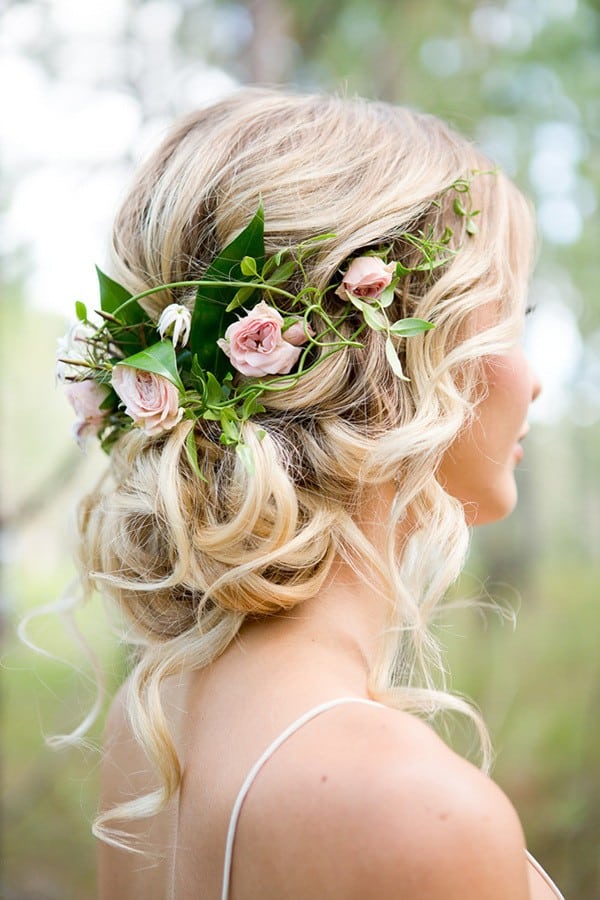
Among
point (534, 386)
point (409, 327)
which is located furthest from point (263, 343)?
point (534, 386)

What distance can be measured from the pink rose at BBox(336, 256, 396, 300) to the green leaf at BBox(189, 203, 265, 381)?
0.15 meters

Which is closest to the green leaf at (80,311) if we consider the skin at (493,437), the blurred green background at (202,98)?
the skin at (493,437)

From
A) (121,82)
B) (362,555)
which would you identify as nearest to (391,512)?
(362,555)

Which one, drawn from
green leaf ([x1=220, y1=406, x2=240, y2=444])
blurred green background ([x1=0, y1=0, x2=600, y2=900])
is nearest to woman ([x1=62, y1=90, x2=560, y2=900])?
green leaf ([x1=220, y1=406, x2=240, y2=444])

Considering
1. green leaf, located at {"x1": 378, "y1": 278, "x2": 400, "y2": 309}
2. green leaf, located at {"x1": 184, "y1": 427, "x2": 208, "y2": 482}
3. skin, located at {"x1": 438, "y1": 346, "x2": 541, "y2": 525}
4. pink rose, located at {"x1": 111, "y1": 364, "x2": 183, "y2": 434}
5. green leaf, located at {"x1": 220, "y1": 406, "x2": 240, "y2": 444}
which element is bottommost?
skin, located at {"x1": 438, "y1": 346, "x2": 541, "y2": 525}

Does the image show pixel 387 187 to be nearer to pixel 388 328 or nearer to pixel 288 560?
pixel 388 328

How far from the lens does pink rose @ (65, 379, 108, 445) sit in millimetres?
1657

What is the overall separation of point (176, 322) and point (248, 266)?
0.54ft

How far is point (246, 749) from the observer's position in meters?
1.22

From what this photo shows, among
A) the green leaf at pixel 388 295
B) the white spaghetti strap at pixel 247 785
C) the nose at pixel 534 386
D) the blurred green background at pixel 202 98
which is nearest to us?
the white spaghetti strap at pixel 247 785

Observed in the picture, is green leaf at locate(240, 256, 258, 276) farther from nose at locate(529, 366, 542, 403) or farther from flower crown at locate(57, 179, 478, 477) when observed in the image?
nose at locate(529, 366, 542, 403)

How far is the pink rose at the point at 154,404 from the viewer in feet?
4.70

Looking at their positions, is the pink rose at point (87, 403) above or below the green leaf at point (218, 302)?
below

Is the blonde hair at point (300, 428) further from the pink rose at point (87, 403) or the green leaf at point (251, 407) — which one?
the pink rose at point (87, 403)
